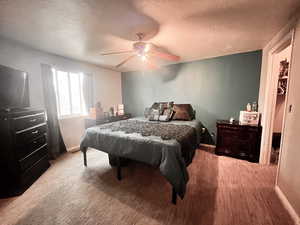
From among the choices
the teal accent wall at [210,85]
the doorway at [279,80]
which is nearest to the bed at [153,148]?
the teal accent wall at [210,85]

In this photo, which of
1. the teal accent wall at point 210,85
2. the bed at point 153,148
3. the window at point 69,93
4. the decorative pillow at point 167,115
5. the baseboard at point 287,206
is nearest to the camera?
the baseboard at point 287,206

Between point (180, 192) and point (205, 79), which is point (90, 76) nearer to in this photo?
point (205, 79)

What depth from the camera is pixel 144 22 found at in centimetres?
173

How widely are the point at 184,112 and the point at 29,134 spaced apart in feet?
10.2

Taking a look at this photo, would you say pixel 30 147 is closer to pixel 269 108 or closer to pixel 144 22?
pixel 144 22

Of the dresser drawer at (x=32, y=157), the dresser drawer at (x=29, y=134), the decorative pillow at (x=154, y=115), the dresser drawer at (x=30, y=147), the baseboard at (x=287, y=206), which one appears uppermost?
the decorative pillow at (x=154, y=115)

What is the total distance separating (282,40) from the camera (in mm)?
1857

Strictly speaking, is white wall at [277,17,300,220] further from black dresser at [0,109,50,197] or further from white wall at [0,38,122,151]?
white wall at [0,38,122,151]

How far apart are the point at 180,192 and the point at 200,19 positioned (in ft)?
7.10

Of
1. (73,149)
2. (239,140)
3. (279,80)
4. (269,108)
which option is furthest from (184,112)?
(73,149)

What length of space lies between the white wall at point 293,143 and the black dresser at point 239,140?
98cm

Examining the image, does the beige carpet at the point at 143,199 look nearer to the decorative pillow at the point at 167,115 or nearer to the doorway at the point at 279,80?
the doorway at the point at 279,80

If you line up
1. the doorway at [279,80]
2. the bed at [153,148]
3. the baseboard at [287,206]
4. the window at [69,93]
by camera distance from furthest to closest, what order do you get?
the window at [69,93] → the doorway at [279,80] → the bed at [153,148] → the baseboard at [287,206]

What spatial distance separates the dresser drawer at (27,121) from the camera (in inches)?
70.8
